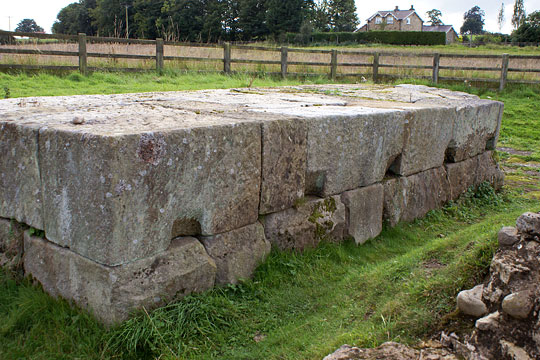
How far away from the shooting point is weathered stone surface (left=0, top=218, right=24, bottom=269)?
3.27 m

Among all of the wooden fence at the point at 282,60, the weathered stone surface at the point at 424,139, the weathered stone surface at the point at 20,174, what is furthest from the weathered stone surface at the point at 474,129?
the wooden fence at the point at 282,60

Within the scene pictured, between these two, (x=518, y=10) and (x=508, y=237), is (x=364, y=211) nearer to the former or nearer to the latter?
(x=508, y=237)

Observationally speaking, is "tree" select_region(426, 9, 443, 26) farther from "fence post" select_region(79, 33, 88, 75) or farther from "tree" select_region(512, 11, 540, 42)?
"fence post" select_region(79, 33, 88, 75)

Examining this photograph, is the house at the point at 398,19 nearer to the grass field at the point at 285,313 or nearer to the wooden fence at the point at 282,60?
the wooden fence at the point at 282,60

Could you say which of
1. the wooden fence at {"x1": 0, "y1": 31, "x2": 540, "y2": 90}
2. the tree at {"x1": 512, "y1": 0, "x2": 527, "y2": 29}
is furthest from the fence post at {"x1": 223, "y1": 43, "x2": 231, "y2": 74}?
the tree at {"x1": 512, "y1": 0, "x2": 527, "y2": 29}

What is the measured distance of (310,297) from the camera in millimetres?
3373

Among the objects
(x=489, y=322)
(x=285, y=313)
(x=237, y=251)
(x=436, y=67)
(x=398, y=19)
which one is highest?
(x=398, y=19)

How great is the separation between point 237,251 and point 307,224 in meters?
0.77

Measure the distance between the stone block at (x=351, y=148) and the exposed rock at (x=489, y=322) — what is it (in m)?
1.91

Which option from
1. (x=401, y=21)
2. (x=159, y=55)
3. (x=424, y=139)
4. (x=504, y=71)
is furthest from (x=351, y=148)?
(x=401, y=21)

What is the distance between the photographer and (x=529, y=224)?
2635 mm

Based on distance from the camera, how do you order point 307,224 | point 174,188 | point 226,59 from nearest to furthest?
point 174,188
point 307,224
point 226,59

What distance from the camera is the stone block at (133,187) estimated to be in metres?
2.61

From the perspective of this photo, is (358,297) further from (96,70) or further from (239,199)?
(96,70)
